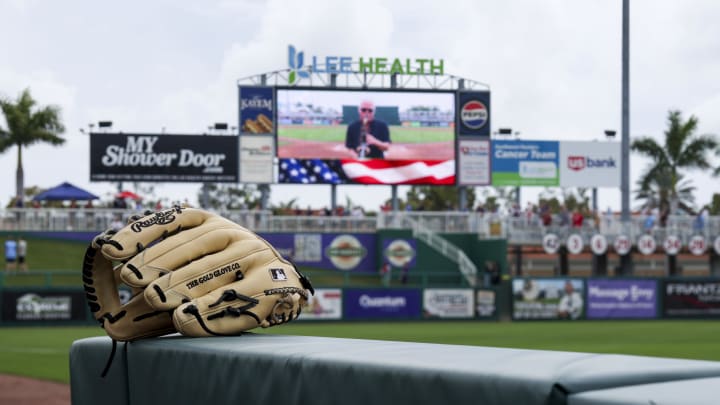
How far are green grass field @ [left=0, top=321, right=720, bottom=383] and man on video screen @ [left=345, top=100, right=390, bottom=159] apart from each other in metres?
16.9

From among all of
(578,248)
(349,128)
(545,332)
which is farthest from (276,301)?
(349,128)

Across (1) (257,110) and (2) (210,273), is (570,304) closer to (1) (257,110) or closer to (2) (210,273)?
(1) (257,110)

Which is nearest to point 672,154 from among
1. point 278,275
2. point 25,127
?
point 25,127

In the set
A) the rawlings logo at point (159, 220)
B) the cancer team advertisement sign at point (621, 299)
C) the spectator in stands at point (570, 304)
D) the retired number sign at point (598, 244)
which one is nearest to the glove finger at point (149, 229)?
the rawlings logo at point (159, 220)

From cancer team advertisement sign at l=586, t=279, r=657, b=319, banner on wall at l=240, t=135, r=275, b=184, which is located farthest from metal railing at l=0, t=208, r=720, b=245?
cancer team advertisement sign at l=586, t=279, r=657, b=319

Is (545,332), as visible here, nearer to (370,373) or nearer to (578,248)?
(578,248)

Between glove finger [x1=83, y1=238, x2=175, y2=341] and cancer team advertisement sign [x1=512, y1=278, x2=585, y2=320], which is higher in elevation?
glove finger [x1=83, y1=238, x2=175, y2=341]

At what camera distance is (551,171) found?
50.5 m

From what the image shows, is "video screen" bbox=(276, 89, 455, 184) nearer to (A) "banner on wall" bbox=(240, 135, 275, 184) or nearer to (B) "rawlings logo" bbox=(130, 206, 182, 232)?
(A) "banner on wall" bbox=(240, 135, 275, 184)

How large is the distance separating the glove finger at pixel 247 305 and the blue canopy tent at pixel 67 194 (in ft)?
137

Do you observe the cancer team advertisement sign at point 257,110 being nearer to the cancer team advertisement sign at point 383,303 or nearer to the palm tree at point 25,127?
the palm tree at point 25,127

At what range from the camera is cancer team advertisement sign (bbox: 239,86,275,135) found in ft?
151

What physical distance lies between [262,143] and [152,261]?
1683 inches

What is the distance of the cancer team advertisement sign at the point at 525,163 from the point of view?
4959cm
